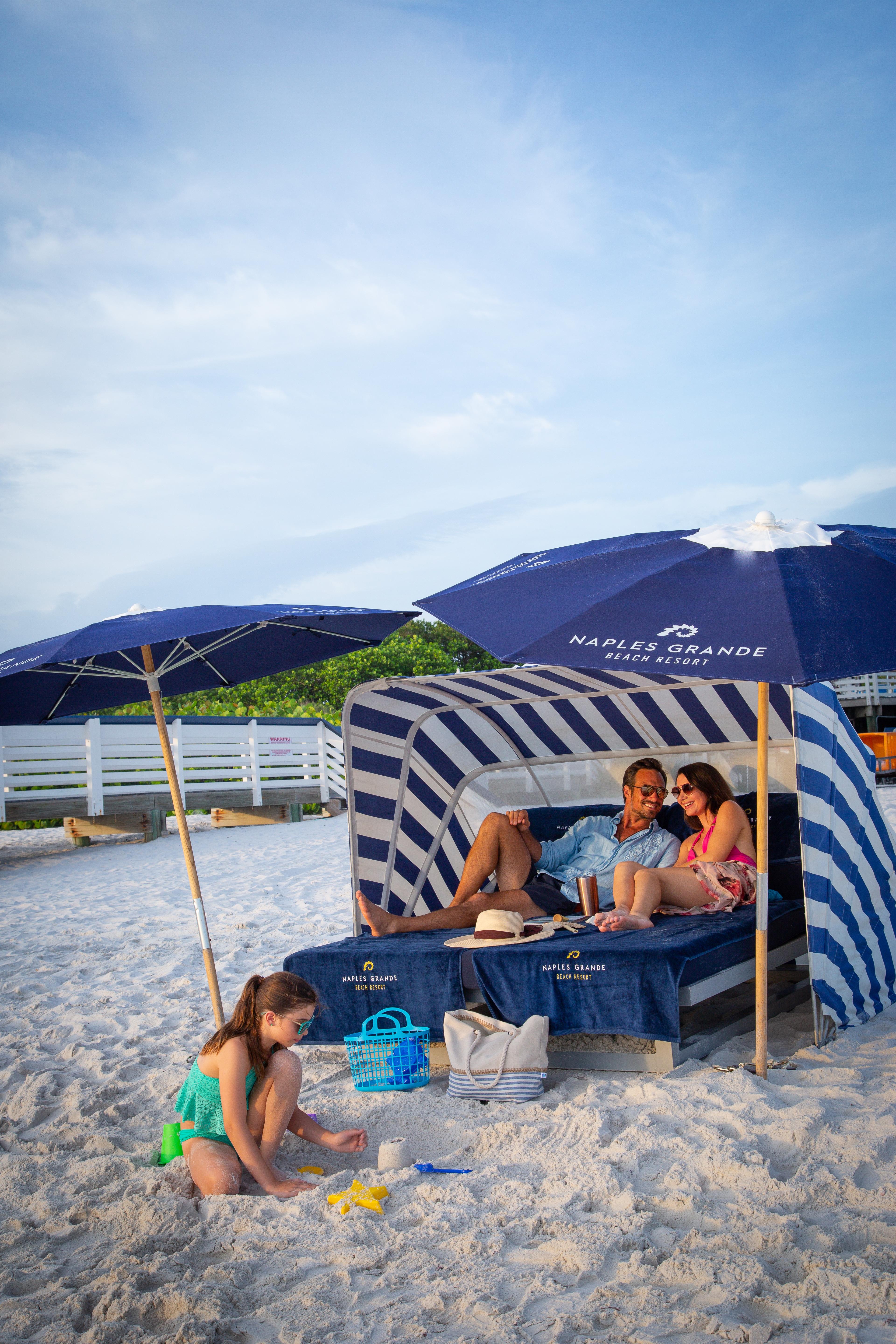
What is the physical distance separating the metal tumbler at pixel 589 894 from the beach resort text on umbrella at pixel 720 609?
1.52m

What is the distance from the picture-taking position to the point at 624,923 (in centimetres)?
413

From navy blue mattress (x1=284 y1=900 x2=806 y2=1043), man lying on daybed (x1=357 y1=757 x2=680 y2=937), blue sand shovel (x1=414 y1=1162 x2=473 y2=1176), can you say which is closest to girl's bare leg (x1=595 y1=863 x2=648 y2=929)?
navy blue mattress (x1=284 y1=900 x2=806 y2=1043)

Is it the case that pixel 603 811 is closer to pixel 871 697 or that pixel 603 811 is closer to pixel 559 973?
pixel 559 973

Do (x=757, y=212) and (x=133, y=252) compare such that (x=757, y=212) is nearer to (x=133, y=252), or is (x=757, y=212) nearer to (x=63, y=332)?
(x=133, y=252)

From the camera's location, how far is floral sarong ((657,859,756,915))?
4.38 meters

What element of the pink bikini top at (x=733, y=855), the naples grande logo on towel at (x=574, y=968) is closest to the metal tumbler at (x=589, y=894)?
the pink bikini top at (x=733, y=855)

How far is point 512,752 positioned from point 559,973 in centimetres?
261

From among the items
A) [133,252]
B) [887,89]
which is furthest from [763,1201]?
[133,252]

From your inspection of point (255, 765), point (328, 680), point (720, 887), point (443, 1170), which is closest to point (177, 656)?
point (443, 1170)

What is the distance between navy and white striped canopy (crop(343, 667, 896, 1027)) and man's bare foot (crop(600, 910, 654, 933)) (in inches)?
46.8

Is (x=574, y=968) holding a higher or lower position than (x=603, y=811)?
lower

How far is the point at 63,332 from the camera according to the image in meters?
12.1

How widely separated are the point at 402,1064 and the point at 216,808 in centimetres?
1104

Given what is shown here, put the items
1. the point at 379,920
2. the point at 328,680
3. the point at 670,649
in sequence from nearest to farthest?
the point at 670,649, the point at 379,920, the point at 328,680
